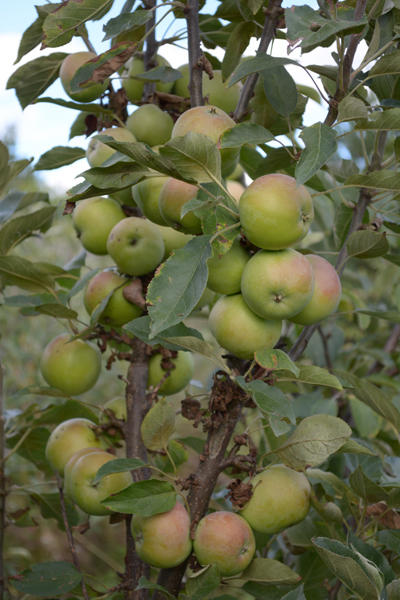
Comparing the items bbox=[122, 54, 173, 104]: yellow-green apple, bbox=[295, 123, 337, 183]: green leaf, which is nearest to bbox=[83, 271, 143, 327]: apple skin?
bbox=[122, 54, 173, 104]: yellow-green apple

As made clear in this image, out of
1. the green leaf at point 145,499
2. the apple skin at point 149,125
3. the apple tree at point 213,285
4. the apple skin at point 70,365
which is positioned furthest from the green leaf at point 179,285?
the apple skin at point 70,365

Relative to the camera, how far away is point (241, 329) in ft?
2.49

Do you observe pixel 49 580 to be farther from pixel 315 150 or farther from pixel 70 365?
pixel 315 150

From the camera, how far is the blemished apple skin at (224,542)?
2.51 feet

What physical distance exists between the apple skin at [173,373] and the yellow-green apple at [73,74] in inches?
18.2

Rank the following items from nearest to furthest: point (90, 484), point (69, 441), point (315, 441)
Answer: point (315, 441), point (90, 484), point (69, 441)

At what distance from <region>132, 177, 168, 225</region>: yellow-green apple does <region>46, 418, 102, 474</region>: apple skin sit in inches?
16.0

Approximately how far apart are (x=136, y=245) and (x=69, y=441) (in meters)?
0.36

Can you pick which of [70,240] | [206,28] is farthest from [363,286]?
[70,240]

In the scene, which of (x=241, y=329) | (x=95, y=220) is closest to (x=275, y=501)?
(x=241, y=329)

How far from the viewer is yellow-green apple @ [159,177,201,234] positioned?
2.57ft

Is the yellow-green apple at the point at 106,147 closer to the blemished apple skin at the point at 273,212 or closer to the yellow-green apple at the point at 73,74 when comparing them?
the yellow-green apple at the point at 73,74

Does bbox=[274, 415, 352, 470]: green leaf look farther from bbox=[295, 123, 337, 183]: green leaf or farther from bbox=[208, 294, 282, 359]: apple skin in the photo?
bbox=[295, 123, 337, 183]: green leaf

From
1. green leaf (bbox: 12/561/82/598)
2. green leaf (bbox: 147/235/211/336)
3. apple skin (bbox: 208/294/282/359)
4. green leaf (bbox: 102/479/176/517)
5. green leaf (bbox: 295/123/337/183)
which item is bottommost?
green leaf (bbox: 12/561/82/598)
